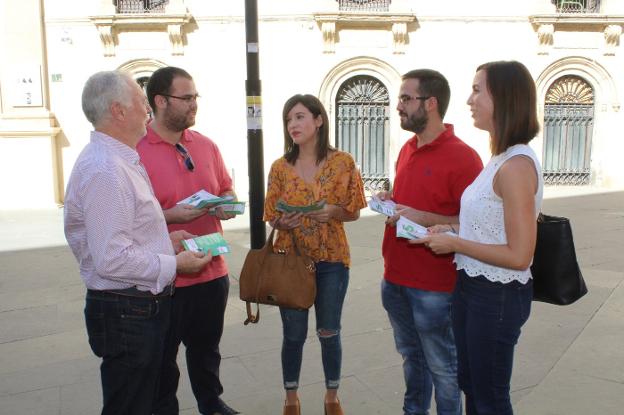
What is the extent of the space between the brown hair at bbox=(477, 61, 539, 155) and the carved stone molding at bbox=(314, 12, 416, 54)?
35.0ft

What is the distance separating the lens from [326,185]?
331 centimetres

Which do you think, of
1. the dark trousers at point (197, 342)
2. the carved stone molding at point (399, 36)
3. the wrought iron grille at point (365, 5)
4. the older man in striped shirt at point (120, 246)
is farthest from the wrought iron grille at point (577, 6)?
the older man in striped shirt at point (120, 246)

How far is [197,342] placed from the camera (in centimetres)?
347

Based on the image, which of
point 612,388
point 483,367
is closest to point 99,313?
point 483,367

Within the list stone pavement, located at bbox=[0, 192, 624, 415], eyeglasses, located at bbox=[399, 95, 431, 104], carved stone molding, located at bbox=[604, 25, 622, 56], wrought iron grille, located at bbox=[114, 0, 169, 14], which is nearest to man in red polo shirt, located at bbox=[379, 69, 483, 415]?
eyeglasses, located at bbox=[399, 95, 431, 104]

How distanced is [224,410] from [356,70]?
10524mm

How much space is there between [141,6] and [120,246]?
1188 centimetres

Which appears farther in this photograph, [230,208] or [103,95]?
[230,208]

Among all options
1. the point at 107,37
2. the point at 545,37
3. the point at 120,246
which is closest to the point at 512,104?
the point at 120,246

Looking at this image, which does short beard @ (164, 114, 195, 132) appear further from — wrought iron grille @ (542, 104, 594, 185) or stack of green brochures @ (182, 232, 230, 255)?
wrought iron grille @ (542, 104, 594, 185)

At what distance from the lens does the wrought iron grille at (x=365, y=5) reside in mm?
12992

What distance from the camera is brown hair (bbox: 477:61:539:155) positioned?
2357mm

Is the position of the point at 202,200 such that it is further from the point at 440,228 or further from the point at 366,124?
the point at 366,124

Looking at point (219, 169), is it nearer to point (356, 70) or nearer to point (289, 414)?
point (289, 414)
